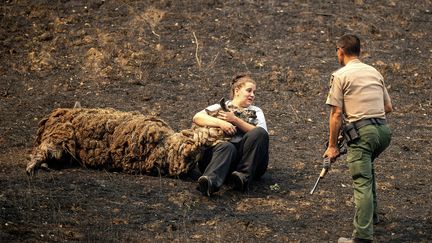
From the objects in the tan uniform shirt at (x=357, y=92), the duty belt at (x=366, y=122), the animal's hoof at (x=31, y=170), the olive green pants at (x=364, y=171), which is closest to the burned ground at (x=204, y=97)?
the animal's hoof at (x=31, y=170)

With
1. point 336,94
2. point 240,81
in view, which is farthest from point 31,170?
point 336,94

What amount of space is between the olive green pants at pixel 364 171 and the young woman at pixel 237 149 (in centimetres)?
143

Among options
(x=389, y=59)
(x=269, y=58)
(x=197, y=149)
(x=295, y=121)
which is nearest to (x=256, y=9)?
(x=269, y=58)

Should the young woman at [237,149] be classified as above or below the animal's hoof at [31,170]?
above

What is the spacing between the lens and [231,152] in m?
8.04

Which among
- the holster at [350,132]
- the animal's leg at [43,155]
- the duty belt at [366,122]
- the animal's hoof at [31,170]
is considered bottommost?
the animal's hoof at [31,170]

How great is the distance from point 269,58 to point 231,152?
5.00m

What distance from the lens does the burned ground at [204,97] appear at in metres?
7.31

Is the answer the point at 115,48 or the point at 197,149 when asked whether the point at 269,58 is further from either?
the point at 197,149

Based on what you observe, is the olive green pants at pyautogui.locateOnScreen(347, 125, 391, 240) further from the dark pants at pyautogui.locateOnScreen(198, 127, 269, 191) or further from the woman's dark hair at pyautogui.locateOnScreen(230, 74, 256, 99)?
the woman's dark hair at pyautogui.locateOnScreen(230, 74, 256, 99)

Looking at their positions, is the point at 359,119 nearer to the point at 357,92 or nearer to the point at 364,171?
the point at 357,92

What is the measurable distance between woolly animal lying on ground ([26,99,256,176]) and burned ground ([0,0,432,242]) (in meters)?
0.16

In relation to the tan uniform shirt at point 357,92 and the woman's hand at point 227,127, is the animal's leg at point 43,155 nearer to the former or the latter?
the woman's hand at point 227,127

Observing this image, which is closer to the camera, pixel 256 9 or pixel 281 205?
pixel 281 205
